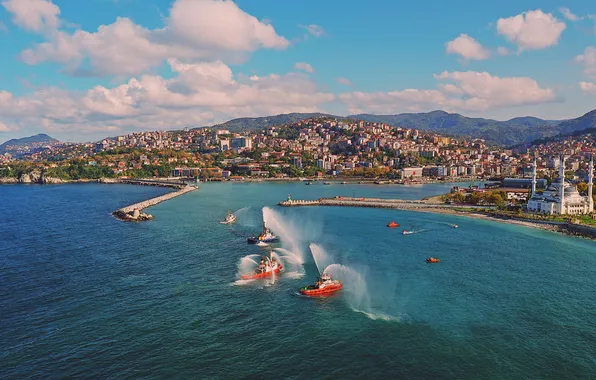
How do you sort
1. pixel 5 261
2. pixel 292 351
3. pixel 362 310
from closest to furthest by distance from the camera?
pixel 292 351
pixel 362 310
pixel 5 261

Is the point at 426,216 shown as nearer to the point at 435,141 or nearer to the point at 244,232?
the point at 244,232

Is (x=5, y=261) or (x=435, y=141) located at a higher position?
(x=435, y=141)

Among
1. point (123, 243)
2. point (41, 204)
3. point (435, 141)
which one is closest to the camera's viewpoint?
point (123, 243)

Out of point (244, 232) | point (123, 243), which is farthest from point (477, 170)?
point (123, 243)

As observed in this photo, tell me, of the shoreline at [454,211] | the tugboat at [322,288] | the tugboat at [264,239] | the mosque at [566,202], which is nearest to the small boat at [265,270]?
the tugboat at [322,288]

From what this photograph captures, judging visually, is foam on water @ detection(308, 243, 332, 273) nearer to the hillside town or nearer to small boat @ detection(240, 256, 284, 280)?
small boat @ detection(240, 256, 284, 280)

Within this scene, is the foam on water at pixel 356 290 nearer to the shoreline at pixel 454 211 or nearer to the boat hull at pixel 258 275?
the boat hull at pixel 258 275

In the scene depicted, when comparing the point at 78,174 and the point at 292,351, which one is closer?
the point at 292,351

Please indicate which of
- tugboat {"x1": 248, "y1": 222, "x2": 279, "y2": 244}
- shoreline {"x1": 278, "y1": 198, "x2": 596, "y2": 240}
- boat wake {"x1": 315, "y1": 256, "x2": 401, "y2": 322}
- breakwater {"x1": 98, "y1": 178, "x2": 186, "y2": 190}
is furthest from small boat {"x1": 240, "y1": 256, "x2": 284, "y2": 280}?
breakwater {"x1": 98, "y1": 178, "x2": 186, "y2": 190}
